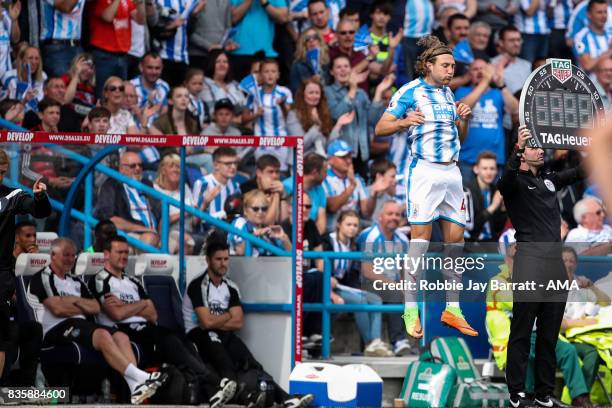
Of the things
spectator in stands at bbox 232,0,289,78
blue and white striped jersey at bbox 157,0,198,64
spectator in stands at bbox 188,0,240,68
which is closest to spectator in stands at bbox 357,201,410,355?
spectator in stands at bbox 232,0,289,78

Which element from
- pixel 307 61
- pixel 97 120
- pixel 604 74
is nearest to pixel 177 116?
pixel 97 120

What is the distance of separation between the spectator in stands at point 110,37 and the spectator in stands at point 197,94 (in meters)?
0.70

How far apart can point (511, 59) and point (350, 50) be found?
2110 mm

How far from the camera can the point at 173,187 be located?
1198 centimetres

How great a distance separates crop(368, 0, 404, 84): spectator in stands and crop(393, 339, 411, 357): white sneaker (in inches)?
147

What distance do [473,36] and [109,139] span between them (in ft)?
19.7

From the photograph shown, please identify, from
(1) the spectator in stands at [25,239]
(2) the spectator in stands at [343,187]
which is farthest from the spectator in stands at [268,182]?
(1) the spectator in stands at [25,239]

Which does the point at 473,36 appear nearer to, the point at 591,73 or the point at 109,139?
the point at 591,73

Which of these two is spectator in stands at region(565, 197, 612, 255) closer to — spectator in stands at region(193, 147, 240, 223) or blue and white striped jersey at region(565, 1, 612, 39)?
blue and white striped jersey at region(565, 1, 612, 39)

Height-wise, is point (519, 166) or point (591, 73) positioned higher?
point (591, 73)

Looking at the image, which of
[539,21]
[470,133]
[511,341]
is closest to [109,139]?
[511,341]

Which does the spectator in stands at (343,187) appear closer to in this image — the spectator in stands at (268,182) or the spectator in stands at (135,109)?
the spectator in stands at (268,182)

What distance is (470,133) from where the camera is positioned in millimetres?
14492

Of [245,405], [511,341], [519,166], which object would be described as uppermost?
[519,166]
